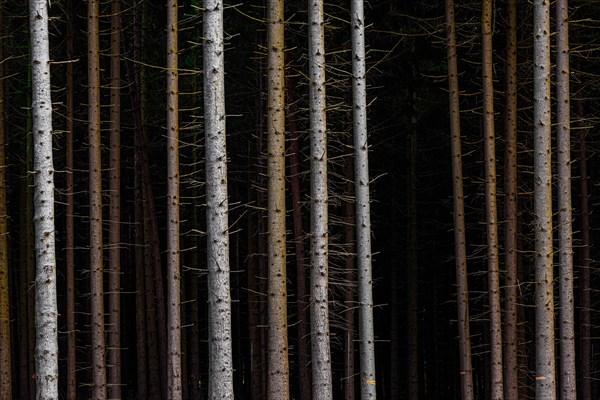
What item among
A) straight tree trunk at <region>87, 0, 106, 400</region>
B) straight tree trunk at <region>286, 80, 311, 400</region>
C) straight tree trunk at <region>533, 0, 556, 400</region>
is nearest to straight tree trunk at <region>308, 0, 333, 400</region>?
straight tree trunk at <region>533, 0, 556, 400</region>

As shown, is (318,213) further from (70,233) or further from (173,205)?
(70,233)

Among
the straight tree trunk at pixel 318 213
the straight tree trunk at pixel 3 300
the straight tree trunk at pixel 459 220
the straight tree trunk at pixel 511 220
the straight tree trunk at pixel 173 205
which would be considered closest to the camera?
the straight tree trunk at pixel 318 213

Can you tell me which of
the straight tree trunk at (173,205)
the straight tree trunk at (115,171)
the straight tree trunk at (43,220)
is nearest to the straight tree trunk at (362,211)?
the straight tree trunk at (173,205)

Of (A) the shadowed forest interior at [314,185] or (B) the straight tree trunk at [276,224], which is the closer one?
(B) the straight tree trunk at [276,224]

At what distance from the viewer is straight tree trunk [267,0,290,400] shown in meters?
12.9

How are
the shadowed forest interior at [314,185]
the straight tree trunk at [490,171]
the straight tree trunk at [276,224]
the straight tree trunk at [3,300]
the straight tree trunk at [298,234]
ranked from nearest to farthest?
the straight tree trunk at [276,224], the shadowed forest interior at [314,185], the straight tree trunk at [490,171], the straight tree trunk at [3,300], the straight tree trunk at [298,234]

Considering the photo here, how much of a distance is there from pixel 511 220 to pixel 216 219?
7.16 metres

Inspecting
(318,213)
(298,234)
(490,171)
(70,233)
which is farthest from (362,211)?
(70,233)

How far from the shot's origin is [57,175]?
1003 inches

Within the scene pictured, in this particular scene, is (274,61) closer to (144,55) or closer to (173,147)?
(173,147)

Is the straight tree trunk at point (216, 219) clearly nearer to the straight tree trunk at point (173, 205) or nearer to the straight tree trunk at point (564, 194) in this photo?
the straight tree trunk at point (173, 205)

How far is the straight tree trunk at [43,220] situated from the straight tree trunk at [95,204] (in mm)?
5241

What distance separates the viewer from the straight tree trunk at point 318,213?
556 inches

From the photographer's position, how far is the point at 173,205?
52.5 feet
